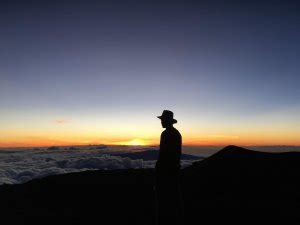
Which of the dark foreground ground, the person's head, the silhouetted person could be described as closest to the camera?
the silhouetted person

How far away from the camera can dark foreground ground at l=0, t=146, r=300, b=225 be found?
42.4ft

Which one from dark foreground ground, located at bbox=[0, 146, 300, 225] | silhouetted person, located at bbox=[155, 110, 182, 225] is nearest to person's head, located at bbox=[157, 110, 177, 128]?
silhouetted person, located at bbox=[155, 110, 182, 225]

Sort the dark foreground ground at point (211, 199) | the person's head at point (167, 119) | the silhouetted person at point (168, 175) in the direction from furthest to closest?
the dark foreground ground at point (211, 199), the person's head at point (167, 119), the silhouetted person at point (168, 175)

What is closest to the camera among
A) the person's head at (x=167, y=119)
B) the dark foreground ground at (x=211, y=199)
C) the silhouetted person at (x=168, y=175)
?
the silhouetted person at (x=168, y=175)

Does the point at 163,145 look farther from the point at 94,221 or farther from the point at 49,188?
the point at 49,188

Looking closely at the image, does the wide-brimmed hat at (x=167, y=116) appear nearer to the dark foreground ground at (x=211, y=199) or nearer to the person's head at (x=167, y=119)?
the person's head at (x=167, y=119)

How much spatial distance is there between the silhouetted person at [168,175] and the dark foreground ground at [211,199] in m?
5.15

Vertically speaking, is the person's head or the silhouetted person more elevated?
the person's head

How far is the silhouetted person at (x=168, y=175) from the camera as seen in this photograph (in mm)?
7281

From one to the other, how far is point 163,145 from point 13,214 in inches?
585

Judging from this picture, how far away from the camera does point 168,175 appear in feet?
24.0

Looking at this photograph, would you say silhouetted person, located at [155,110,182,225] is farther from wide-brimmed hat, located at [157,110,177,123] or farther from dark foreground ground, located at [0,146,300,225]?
dark foreground ground, located at [0,146,300,225]

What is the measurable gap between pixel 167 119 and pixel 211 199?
10.2 metres

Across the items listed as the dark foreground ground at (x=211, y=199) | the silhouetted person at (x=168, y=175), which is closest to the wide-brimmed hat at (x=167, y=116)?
the silhouetted person at (x=168, y=175)
